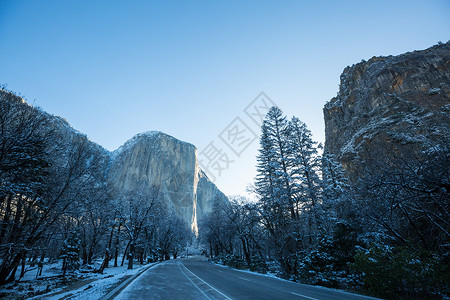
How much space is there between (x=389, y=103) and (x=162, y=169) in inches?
4686

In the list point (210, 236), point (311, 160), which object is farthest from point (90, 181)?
point (210, 236)

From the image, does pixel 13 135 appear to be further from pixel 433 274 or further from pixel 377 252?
pixel 433 274

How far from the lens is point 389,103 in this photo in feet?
148

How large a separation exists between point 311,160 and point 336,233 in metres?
10.2

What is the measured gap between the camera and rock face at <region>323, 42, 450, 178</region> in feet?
113

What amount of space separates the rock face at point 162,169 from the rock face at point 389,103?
296 ft

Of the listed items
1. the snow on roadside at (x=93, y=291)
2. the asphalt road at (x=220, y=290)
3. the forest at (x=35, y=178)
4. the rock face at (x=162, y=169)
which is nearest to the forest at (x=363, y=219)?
the asphalt road at (x=220, y=290)

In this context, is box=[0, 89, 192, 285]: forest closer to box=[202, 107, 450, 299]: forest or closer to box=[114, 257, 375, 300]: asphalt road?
box=[114, 257, 375, 300]: asphalt road

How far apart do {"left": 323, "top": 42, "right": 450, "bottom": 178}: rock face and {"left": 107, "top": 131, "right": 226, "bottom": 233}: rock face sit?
90.2 meters

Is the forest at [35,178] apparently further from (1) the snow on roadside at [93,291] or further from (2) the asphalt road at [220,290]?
(2) the asphalt road at [220,290]

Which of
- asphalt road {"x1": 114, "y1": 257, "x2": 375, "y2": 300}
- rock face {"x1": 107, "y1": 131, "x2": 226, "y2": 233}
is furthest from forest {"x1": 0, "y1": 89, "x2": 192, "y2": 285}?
rock face {"x1": 107, "y1": 131, "x2": 226, "y2": 233}

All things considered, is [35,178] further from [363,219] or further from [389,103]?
[389,103]

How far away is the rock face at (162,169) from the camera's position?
124062mm

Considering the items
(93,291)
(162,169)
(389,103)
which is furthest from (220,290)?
(162,169)
